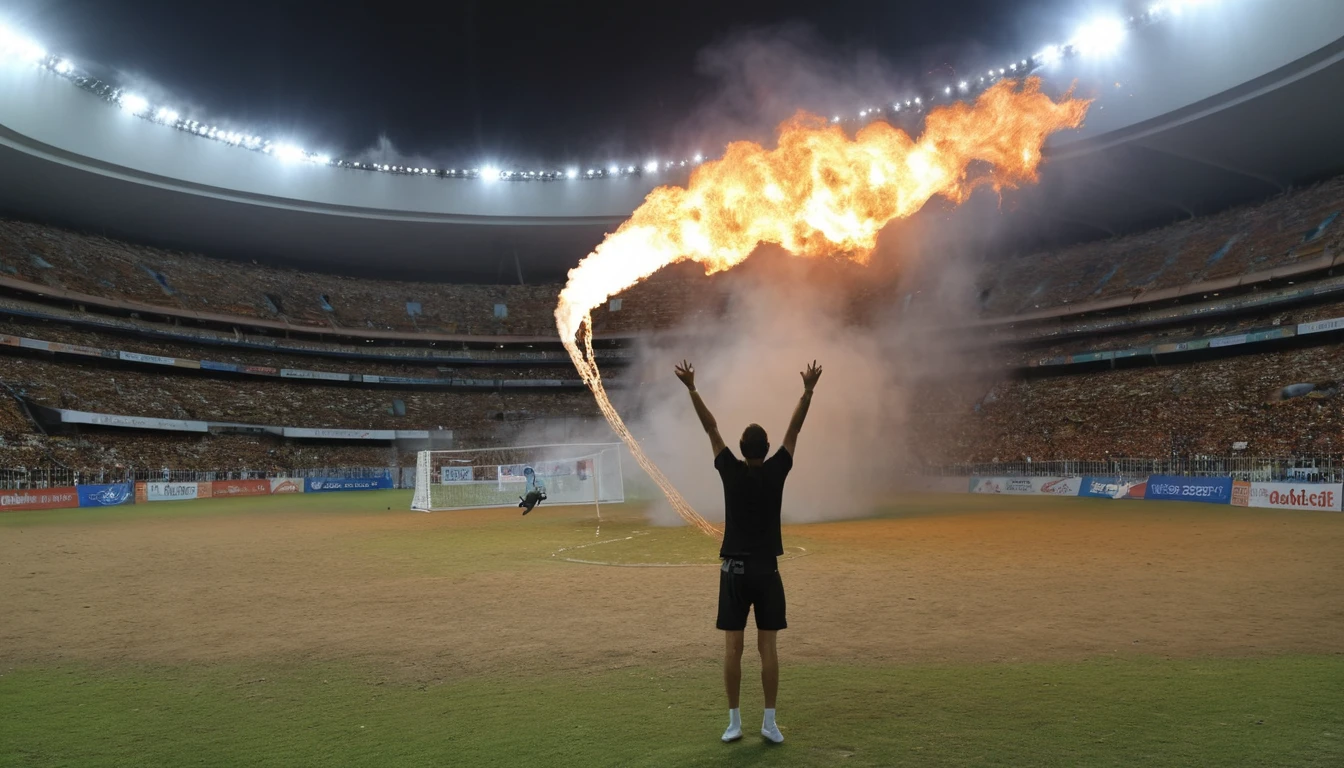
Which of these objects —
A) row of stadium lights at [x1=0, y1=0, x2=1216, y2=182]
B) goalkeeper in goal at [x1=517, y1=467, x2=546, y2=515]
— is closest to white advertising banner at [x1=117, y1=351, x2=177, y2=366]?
row of stadium lights at [x1=0, y1=0, x2=1216, y2=182]

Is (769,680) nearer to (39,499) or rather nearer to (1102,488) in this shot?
(1102,488)

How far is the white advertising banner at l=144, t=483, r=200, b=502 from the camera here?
39.0 meters

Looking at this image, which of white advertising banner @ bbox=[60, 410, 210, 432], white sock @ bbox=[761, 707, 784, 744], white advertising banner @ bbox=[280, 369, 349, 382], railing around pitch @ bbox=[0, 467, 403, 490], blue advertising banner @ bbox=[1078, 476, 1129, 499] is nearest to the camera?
white sock @ bbox=[761, 707, 784, 744]

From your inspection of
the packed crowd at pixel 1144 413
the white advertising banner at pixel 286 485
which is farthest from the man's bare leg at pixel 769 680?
the white advertising banner at pixel 286 485

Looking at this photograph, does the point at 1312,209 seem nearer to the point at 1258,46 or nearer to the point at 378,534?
the point at 1258,46

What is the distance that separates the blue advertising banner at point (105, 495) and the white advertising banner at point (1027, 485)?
38.8 metres

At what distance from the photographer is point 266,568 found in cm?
1548

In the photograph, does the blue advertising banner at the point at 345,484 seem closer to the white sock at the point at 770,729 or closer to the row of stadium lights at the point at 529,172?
the row of stadium lights at the point at 529,172

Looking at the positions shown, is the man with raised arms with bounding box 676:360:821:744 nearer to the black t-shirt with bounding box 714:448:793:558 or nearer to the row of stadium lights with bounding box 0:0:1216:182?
the black t-shirt with bounding box 714:448:793:558

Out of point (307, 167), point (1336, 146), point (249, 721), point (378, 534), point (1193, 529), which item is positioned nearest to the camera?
point (249, 721)

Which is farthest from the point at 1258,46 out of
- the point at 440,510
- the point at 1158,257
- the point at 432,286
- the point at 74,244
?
the point at 74,244

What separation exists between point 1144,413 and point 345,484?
4323 centimetres

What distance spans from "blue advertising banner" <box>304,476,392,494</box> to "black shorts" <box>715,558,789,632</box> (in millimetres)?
47273

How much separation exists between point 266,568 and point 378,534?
22.0 ft
